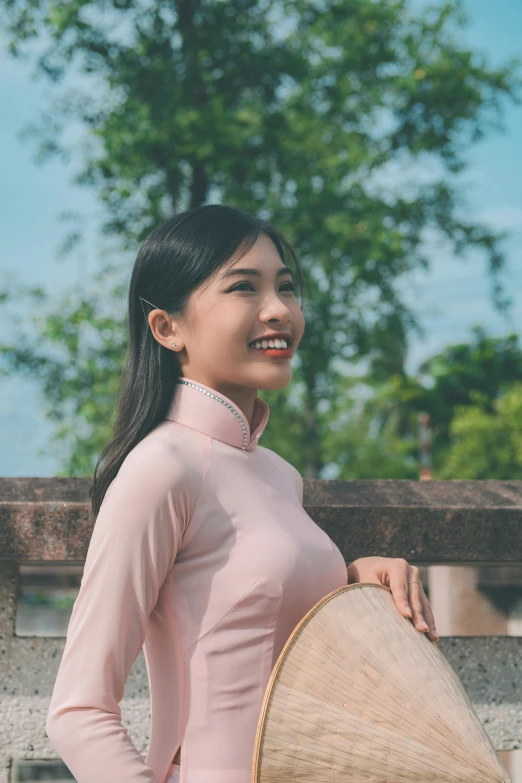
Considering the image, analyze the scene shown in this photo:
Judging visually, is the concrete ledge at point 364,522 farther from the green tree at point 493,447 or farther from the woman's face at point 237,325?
the green tree at point 493,447

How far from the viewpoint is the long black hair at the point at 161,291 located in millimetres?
1694

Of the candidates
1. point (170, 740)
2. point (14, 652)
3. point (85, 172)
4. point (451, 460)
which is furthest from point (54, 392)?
point (170, 740)

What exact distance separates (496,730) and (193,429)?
1.26 meters

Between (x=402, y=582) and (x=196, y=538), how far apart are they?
0.43 metres

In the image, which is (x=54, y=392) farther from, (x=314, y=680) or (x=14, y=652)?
(x=314, y=680)

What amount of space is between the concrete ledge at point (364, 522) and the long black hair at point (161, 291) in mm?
487

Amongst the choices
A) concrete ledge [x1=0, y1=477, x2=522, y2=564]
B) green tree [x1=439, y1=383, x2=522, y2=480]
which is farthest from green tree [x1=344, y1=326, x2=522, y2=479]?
concrete ledge [x1=0, y1=477, x2=522, y2=564]

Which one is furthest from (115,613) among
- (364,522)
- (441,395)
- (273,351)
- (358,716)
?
(441,395)

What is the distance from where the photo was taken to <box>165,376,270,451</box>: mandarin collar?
1.70 m

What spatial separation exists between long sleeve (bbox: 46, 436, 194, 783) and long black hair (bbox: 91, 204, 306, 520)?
0.18m

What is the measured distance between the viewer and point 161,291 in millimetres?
1743

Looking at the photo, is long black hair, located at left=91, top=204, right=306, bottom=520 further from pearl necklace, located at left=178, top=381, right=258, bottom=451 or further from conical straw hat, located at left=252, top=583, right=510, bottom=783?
conical straw hat, located at left=252, top=583, right=510, bottom=783

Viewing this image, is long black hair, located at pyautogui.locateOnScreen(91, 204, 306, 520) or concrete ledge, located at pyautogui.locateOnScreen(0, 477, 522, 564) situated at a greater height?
long black hair, located at pyautogui.locateOnScreen(91, 204, 306, 520)

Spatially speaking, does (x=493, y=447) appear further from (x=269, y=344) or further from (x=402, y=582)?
(x=269, y=344)
